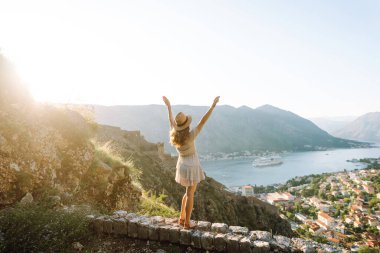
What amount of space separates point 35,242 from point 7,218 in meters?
0.64

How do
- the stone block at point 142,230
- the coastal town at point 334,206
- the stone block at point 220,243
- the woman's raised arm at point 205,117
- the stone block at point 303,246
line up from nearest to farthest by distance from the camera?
the stone block at point 303,246
the stone block at point 220,243
the woman's raised arm at point 205,117
the stone block at point 142,230
the coastal town at point 334,206

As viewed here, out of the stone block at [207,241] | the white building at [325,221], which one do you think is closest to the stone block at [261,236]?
the stone block at [207,241]

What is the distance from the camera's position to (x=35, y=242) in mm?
3602

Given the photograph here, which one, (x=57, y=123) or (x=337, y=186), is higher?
(x=57, y=123)

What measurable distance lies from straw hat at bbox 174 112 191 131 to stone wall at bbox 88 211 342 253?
1608 mm

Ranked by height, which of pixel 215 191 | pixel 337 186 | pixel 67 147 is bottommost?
pixel 337 186

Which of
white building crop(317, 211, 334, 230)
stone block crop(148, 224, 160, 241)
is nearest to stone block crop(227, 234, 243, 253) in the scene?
stone block crop(148, 224, 160, 241)

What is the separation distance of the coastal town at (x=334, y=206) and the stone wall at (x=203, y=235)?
84.0 ft

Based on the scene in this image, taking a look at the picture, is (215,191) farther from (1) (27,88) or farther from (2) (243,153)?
(2) (243,153)

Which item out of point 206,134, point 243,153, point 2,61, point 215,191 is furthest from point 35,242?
point 206,134

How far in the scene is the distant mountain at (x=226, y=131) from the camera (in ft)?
462

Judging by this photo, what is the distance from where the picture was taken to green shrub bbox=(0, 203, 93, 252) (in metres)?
3.52

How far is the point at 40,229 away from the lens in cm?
385

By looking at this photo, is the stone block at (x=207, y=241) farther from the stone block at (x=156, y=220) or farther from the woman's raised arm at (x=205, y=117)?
the woman's raised arm at (x=205, y=117)
